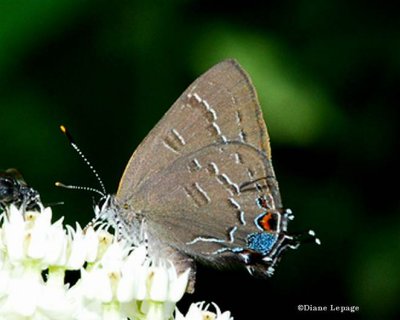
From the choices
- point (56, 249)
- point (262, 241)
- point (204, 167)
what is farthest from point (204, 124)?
point (56, 249)

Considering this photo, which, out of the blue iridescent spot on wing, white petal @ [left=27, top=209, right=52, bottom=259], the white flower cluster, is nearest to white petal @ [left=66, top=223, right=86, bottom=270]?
the white flower cluster

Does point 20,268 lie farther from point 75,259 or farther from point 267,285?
point 267,285

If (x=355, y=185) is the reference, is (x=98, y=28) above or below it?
above

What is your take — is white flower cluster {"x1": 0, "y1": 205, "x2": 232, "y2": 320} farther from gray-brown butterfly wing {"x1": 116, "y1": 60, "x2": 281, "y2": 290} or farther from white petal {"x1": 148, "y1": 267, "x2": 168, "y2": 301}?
gray-brown butterfly wing {"x1": 116, "y1": 60, "x2": 281, "y2": 290}

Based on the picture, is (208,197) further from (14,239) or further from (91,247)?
(14,239)

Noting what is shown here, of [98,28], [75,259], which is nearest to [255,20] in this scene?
[98,28]

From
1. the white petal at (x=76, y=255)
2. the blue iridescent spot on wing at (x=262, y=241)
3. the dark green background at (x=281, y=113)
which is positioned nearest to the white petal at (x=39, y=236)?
the white petal at (x=76, y=255)

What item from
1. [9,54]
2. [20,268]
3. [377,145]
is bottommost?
[20,268]
